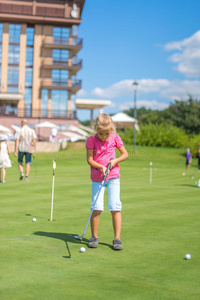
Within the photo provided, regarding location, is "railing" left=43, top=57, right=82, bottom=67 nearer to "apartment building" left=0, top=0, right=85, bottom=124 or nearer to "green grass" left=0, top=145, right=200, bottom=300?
"apartment building" left=0, top=0, right=85, bottom=124

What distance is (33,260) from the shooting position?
5.29 metres

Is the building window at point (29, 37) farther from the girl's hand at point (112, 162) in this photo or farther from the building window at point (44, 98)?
the girl's hand at point (112, 162)

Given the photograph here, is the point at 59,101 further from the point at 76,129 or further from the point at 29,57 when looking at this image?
the point at 76,129

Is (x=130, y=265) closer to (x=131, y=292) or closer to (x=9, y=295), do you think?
(x=131, y=292)

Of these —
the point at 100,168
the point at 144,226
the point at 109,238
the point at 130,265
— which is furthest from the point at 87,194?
the point at 130,265

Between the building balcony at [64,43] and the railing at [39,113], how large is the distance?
927cm

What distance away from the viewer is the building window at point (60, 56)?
Result: 62.3 m

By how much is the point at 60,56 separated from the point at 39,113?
9.05 m

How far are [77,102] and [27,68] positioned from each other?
949 centimetres

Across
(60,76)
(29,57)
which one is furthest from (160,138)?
(29,57)

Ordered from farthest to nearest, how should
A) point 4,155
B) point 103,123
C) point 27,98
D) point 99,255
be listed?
1. point 27,98
2. point 4,155
3. point 103,123
4. point 99,255

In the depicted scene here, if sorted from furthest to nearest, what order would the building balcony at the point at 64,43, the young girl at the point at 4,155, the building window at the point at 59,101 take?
the building window at the point at 59,101, the building balcony at the point at 64,43, the young girl at the point at 4,155

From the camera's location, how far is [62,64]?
62031 millimetres

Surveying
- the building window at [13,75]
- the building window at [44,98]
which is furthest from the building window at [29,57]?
the building window at [44,98]
